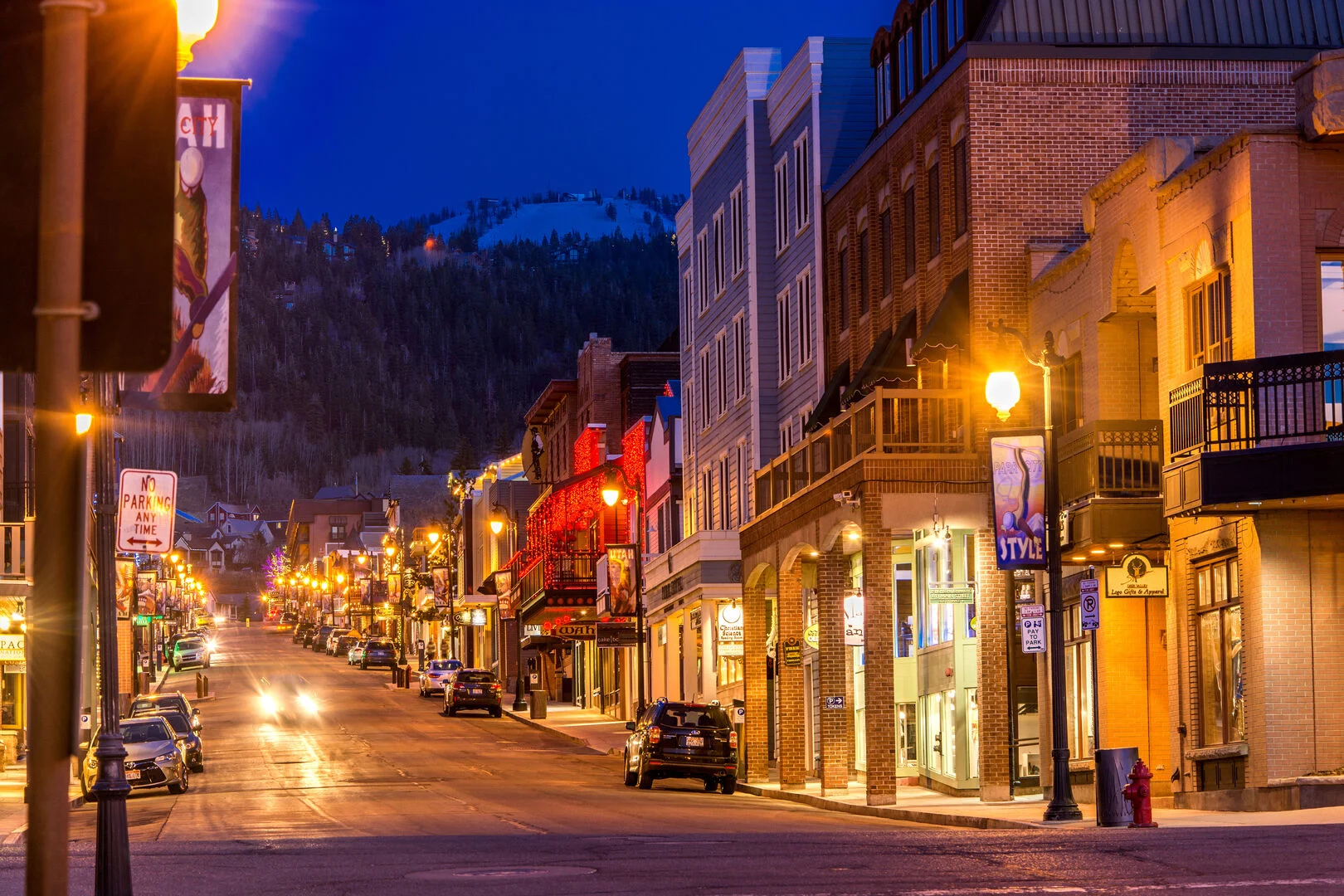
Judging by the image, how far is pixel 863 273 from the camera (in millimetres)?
42375

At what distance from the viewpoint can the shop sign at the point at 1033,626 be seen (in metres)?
28.4

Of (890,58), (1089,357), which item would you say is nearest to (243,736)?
Result: (890,58)

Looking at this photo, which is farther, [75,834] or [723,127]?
[723,127]

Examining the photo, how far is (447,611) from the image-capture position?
120 meters

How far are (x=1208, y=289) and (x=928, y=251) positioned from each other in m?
10.3

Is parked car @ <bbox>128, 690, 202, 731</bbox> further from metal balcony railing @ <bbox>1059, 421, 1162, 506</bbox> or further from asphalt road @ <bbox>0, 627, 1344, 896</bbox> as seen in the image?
metal balcony railing @ <bbox>1059, 421, 1162, 506</bbox>

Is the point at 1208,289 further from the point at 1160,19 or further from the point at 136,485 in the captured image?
the point at 136,485

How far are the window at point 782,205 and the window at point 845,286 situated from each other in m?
4.21

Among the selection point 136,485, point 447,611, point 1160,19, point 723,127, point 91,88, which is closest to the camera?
point 91,88

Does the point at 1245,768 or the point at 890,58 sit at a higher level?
the point at 890,58

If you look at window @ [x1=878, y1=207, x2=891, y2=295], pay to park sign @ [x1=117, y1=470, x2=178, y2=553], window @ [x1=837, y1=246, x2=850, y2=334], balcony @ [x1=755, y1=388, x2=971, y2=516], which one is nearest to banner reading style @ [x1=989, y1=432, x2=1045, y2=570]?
balcony @ [x1=755, y1=388, x2=971, y2=516]

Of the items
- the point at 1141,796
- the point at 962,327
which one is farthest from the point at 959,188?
the point at 1141,796

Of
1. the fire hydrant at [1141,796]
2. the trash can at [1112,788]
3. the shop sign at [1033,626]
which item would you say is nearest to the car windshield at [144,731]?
the shop sign at [1033,626]

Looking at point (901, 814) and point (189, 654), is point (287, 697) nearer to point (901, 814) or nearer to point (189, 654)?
point (189, 654)
